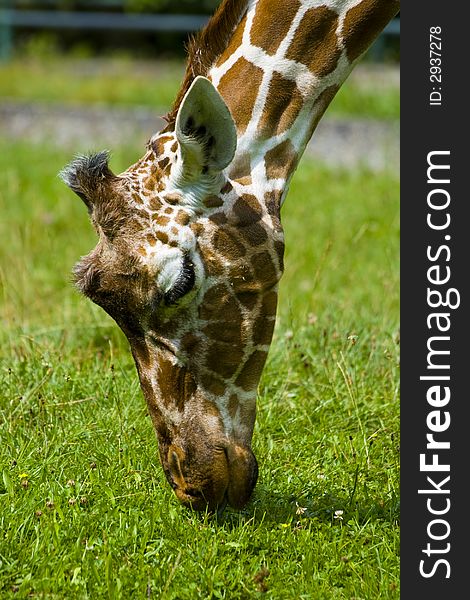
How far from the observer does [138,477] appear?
13.5ft

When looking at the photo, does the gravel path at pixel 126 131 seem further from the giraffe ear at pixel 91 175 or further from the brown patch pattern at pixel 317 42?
the giraffe ear at pixel 91 175

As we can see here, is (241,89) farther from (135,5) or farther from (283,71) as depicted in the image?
(135,5)

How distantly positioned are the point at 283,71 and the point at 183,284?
91 centimetres

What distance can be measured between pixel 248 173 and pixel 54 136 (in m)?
7.68

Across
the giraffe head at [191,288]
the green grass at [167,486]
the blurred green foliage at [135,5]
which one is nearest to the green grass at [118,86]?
the blurred green foliage at [135,5]

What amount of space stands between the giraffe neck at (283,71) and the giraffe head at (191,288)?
172mm

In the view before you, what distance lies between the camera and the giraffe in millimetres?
3635

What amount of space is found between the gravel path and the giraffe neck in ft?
18.8

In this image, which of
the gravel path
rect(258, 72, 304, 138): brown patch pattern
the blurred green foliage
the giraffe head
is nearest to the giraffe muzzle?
the giraffe head

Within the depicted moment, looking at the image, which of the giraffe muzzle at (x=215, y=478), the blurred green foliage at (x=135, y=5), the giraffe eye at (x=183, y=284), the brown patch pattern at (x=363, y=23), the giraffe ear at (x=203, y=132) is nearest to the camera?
the giraffe ear at (x=203, y=132)

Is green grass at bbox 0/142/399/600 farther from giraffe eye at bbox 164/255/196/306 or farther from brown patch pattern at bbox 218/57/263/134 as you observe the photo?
brown patch pattern at bbox 218/57/263/134

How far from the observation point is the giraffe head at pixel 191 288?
3.63 metres

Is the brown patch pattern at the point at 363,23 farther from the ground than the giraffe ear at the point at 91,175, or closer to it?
farther from the ground

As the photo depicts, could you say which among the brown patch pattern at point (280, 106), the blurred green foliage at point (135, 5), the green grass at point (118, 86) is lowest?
the brown patch pattern at point (280, 106)
